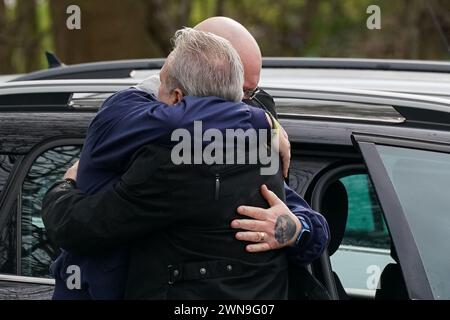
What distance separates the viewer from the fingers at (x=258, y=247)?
2645 mm

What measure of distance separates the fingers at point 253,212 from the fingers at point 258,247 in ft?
0.22

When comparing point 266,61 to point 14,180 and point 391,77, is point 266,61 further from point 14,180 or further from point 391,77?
point 14,180

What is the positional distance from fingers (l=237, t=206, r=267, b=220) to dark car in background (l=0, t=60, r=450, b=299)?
0.36 meters

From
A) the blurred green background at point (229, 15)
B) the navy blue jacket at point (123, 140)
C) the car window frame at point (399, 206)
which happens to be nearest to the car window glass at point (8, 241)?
the navy blue jacket at point (123, 140)

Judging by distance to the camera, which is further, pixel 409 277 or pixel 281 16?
pixel 281 16

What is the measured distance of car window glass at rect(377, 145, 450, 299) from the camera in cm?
286

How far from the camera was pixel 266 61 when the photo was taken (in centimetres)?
488

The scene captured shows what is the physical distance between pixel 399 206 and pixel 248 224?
461 mm

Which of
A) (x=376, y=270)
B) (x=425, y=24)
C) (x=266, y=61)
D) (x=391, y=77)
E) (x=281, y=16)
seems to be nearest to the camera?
(x=376, y=270)

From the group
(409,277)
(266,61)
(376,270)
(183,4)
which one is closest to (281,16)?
(183,4)

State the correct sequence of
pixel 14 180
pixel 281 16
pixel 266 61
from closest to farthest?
pixel 14 180
pixel 266 61
pixel 281 16

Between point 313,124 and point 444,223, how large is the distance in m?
0.48

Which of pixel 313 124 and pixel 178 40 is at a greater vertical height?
pixel 178 40

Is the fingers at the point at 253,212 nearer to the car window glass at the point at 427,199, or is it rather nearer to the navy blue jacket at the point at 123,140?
the navy blue jacket at the point at 123,140
